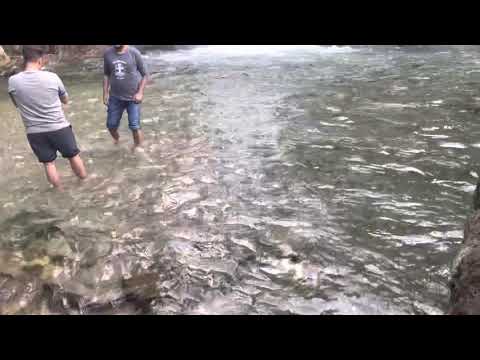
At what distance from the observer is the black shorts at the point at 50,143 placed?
5.63 metres

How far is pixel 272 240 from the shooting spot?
15.6 feet

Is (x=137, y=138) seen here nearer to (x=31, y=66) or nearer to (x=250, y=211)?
(x=31, y=66)

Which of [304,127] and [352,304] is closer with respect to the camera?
[352,304]

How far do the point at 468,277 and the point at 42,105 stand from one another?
493 cm

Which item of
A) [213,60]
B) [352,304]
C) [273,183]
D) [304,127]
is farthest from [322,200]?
[213,60]

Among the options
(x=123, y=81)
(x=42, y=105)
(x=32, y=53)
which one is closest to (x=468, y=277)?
(x=42, y=105)

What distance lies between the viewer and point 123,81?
709 cm

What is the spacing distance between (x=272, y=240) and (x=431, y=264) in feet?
5.24

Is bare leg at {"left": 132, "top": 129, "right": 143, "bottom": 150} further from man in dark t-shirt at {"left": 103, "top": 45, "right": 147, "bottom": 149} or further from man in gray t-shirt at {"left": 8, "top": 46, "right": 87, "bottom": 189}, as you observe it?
man in gray t-shirt at {"left": 8, "top": 46, "right": 87, "bottom": 189}

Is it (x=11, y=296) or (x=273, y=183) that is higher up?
(x=273, y=183)

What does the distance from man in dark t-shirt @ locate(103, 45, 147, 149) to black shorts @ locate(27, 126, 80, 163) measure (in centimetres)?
161

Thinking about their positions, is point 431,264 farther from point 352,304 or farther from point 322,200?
point 322,200

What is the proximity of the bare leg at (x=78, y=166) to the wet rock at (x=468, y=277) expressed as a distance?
195 inches

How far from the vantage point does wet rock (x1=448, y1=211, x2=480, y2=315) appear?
2900 mm
